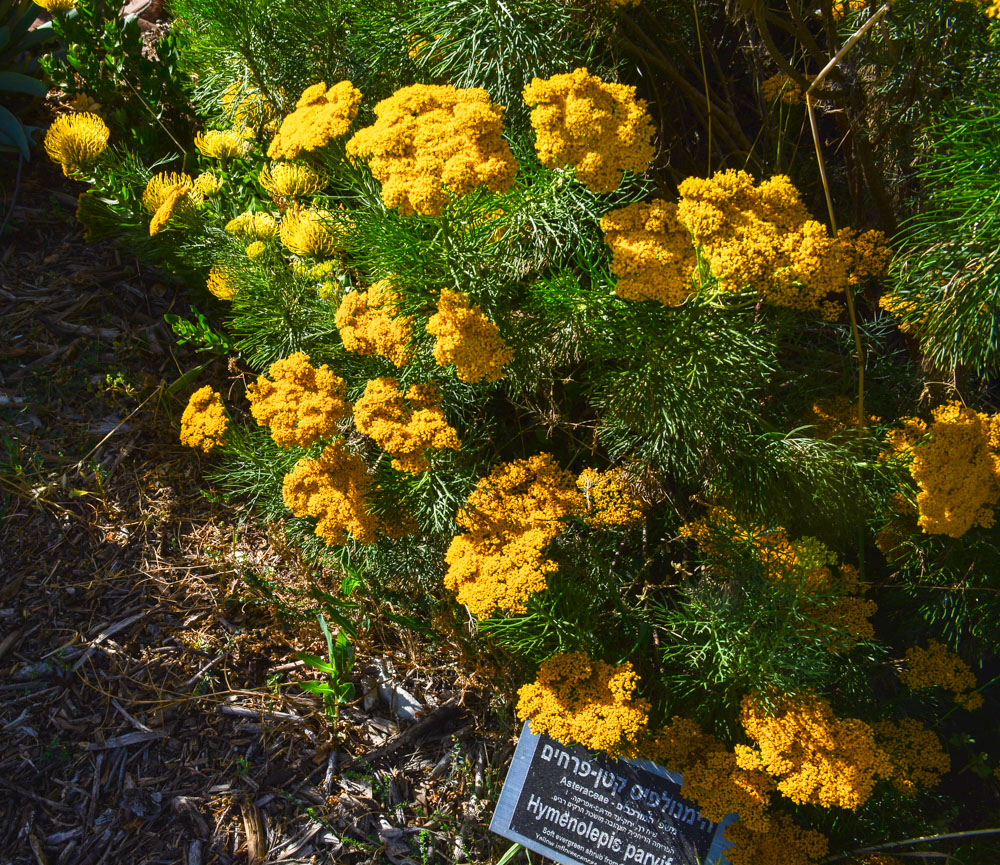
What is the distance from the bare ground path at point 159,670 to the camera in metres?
2.73

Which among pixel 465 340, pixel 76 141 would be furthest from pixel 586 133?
pixel 76 141

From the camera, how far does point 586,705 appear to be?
221 cm

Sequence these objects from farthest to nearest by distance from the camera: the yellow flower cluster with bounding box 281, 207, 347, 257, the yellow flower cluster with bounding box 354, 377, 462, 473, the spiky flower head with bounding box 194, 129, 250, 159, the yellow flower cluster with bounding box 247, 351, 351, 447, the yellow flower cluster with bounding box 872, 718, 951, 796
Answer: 1. the spiky flower head with bounding box 194, 129, 250, 159
2. the yellow flower cluster with bounding box 281, 207, 347, 257
3. the yellow flower cluster with bounding box 872, 718, 951, 796
4. the yellow flower cluster with bounding box 247, 351, 351, 447
5. the yellow flower cluster with bounding box 354, 377, 462, 473

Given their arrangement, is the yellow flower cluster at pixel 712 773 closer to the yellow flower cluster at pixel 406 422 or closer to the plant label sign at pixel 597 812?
the plant label sign at pixel 597 812

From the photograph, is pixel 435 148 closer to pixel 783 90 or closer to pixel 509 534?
pixel 509 534

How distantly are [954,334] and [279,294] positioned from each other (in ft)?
7.28

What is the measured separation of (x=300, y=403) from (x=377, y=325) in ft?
1.13

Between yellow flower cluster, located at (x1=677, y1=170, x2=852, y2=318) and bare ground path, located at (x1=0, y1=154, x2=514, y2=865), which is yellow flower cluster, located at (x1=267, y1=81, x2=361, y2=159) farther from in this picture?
bare ground path, located at (x1=0, y1=154, x2=514, y2=865)

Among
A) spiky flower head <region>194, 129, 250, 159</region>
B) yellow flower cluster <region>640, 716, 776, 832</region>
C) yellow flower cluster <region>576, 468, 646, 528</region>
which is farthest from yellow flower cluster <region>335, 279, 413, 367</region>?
yellow flower cluster <region>640, 716, 776, 832</region>

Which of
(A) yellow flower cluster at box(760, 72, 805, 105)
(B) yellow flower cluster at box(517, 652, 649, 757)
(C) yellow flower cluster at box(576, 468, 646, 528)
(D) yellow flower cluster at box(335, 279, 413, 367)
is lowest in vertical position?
(B) yellow flower cluster at box(517, 652, 649, 757)

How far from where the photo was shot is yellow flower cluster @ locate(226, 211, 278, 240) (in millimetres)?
2805

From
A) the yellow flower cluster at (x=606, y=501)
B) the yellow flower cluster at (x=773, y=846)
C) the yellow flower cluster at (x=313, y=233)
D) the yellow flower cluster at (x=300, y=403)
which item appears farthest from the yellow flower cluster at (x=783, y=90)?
the yellow flower cluster at (x=773, y=846)

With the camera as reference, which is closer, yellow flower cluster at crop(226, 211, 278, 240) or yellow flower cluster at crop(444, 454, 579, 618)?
yellow flower cluster at crop(444, 454, 579, 618)

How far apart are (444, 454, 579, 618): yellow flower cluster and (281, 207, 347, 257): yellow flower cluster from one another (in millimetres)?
1019
